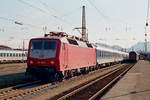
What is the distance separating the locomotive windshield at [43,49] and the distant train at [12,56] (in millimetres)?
30232

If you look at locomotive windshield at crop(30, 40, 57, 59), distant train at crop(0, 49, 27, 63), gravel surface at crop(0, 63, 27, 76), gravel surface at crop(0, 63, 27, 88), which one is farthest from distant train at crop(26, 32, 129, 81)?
distant train at crop(0, 49, 27, 63)

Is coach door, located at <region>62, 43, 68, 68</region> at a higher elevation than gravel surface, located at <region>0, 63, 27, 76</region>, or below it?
higher

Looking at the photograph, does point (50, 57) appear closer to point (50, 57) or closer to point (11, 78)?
point (50, 57)

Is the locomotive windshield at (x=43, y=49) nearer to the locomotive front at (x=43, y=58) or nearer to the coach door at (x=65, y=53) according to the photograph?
the locomotive front at (x=43, y=58)

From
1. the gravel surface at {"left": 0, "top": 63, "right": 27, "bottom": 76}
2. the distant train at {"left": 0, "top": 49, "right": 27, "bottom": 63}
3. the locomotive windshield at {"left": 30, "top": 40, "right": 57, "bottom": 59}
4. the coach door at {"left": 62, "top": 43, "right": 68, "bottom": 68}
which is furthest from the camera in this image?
the distant train at {"left": 0, "top": 49, "right": 27, "bottom": 63}

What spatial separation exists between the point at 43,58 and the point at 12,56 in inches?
1382

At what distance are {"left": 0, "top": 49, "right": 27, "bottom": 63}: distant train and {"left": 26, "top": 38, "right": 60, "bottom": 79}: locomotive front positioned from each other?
30426mm

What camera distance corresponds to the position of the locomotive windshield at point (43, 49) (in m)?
15.7

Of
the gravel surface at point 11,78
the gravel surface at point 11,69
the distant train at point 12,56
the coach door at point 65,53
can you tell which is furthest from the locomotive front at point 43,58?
the distant train at point 12,56

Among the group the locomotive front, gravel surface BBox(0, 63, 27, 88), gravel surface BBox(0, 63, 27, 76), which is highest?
the locomotive front

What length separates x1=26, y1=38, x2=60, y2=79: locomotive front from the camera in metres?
15.4

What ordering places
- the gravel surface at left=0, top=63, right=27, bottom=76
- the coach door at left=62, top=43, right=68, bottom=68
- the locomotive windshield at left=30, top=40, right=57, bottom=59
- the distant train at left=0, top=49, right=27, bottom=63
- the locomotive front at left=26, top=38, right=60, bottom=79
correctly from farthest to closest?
the distant train at left=0, top=49, right=27, bottom=63
the gravel surface at left=0, top=63, right=27, bottom=76
the coach door at left=62, top=43, right=68, bottom=68
the locomotive windshield at left=30, top=40, right=57, bottom=59
the locomotive front at left=26, top=38, right=60, bottom=79

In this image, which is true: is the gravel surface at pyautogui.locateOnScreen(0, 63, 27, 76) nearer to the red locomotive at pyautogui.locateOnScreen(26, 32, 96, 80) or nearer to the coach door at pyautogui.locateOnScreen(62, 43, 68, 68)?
the red locomotive at pyautogui.locateOnScreen(26, 32, 96, 80)

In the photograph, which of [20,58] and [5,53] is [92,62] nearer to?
[5,53]
